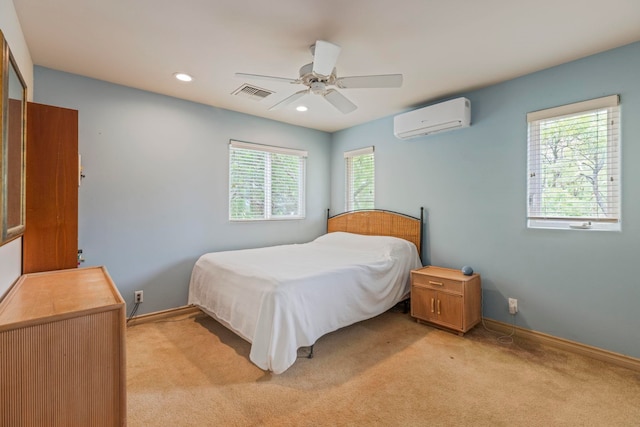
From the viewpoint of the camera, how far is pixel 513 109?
2.99 meters

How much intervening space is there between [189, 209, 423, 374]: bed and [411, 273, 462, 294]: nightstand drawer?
0.21m

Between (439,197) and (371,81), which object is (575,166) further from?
(371,81)

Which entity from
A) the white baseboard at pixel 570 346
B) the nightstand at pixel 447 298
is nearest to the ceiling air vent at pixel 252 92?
the nightstand at pixel 447 298

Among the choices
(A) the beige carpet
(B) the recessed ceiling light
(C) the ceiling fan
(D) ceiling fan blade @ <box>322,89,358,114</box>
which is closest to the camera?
(A) the beige carpet

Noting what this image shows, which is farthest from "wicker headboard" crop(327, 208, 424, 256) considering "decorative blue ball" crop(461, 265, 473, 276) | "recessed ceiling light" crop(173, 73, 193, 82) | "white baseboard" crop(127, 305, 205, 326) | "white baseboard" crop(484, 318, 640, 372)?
"recessed ceiling light" crop(173, 73, 193, 82)

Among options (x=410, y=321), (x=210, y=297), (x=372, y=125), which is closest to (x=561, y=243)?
(x=410, y=321)

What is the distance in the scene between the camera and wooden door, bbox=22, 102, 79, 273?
6.41ft

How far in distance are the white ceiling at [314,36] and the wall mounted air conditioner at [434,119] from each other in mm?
245

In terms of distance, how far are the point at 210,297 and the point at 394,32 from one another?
280 cm

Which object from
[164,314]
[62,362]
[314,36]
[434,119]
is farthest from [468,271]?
[164,314]

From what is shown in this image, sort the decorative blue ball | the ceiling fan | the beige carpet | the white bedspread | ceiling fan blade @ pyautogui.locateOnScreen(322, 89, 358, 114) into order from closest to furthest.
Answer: the beige carpet, the ceiling fan, the white bedspread, ceiling fan blade @ pyautogui.locateOnScreen(322, 89, 358, 114), the decorative blue ball

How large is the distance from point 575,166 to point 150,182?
164 inches

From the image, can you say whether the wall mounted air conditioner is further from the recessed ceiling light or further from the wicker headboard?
the recessed ceiling light

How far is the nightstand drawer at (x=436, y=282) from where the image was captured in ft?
9.70
